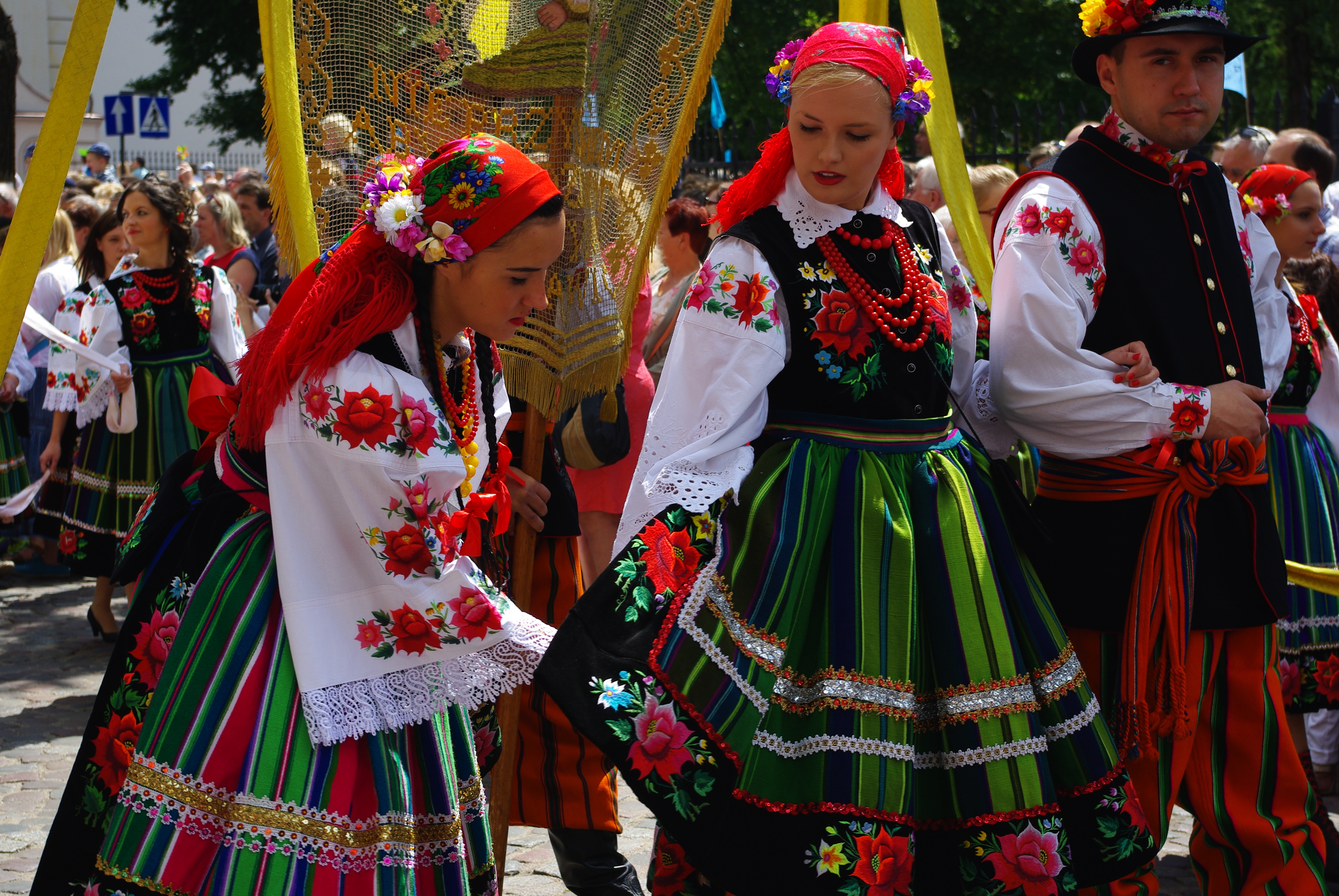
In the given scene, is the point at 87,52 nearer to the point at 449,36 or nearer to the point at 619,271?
the point at 449,36

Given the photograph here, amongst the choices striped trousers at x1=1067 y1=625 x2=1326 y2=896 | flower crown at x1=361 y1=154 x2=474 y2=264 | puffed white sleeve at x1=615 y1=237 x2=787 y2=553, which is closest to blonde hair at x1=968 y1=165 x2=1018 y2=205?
striped trousers at x1=1067 y1=625 x2=1326 y2=896

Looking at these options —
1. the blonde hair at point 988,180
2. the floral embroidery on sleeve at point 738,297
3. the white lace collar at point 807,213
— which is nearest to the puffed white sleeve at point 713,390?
the floral embroidery on sleeve at point 738,297

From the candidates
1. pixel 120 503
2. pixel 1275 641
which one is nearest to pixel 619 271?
pixel 1275 641

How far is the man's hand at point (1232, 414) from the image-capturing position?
2789 millimetres

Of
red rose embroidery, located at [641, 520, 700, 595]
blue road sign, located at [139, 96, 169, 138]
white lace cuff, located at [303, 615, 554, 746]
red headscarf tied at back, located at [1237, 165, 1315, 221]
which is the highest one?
blue road sign, located at [139, 96, 169, 138]

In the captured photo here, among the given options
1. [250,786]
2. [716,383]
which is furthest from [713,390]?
[250,786]

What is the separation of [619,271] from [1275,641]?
176cm

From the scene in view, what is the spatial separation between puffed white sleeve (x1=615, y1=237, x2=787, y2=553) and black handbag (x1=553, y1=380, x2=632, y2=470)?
3.51ft

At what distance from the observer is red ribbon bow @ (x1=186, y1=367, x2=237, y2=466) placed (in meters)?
2.62

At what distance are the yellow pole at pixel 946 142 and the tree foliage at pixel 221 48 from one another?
16.2m

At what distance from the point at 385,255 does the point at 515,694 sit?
1.30 metres

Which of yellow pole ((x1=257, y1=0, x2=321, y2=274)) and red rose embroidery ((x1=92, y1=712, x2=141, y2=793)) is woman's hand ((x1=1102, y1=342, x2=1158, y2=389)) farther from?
red rose embroidery ((x1=92, y1=712, x2=141, y2=793))

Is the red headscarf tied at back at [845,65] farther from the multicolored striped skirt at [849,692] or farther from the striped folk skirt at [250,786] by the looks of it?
the striped folk skirt at [250,786]

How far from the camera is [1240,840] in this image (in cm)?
293
